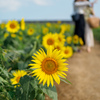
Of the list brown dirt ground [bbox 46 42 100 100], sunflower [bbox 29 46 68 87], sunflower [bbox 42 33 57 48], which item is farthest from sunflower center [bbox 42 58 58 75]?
sunflower [bbox 42 33 57 48]

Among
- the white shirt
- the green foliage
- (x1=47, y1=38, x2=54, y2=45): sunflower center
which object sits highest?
the white shirt

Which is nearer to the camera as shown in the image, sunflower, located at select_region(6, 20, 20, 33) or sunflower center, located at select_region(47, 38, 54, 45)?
sunflower center, located at select_region(47, 38, 54, 45)

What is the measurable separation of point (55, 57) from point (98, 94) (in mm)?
1343

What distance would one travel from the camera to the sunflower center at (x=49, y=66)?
1742 millimetres

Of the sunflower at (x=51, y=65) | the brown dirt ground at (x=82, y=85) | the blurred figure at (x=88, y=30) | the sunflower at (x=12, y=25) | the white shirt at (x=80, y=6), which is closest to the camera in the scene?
the sunflower at (x=51, y=65)

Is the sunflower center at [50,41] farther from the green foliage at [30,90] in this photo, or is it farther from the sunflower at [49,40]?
the green foliage at [30,90]

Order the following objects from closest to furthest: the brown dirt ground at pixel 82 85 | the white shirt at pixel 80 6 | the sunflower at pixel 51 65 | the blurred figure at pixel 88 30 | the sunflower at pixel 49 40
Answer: the sunflower at pixel 51 65 → the brown dirt ground at pixel 82 85 → the sunflower at pixel 49 40 → the white shirt at pixel 80 6 → the blurred figure at pixel 88 30

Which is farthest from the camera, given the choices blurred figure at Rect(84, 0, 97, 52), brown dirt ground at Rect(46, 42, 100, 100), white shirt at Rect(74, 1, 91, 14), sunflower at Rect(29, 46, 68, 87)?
blurred figure at Rect(84, 0, 97, 52)

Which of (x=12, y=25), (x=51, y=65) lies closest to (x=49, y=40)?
(x=12, y=25)

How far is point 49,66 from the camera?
5.70 ft

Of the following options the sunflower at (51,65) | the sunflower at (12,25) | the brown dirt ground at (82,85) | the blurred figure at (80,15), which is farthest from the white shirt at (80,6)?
the sunflower at (51,65)

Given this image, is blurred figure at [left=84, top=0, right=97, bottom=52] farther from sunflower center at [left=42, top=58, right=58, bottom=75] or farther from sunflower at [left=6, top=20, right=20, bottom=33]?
sunflower center at [left=42, top=58, right=58, bottom=75]

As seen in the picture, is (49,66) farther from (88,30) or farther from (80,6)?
(88,30)

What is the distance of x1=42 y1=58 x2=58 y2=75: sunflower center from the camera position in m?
1.74
